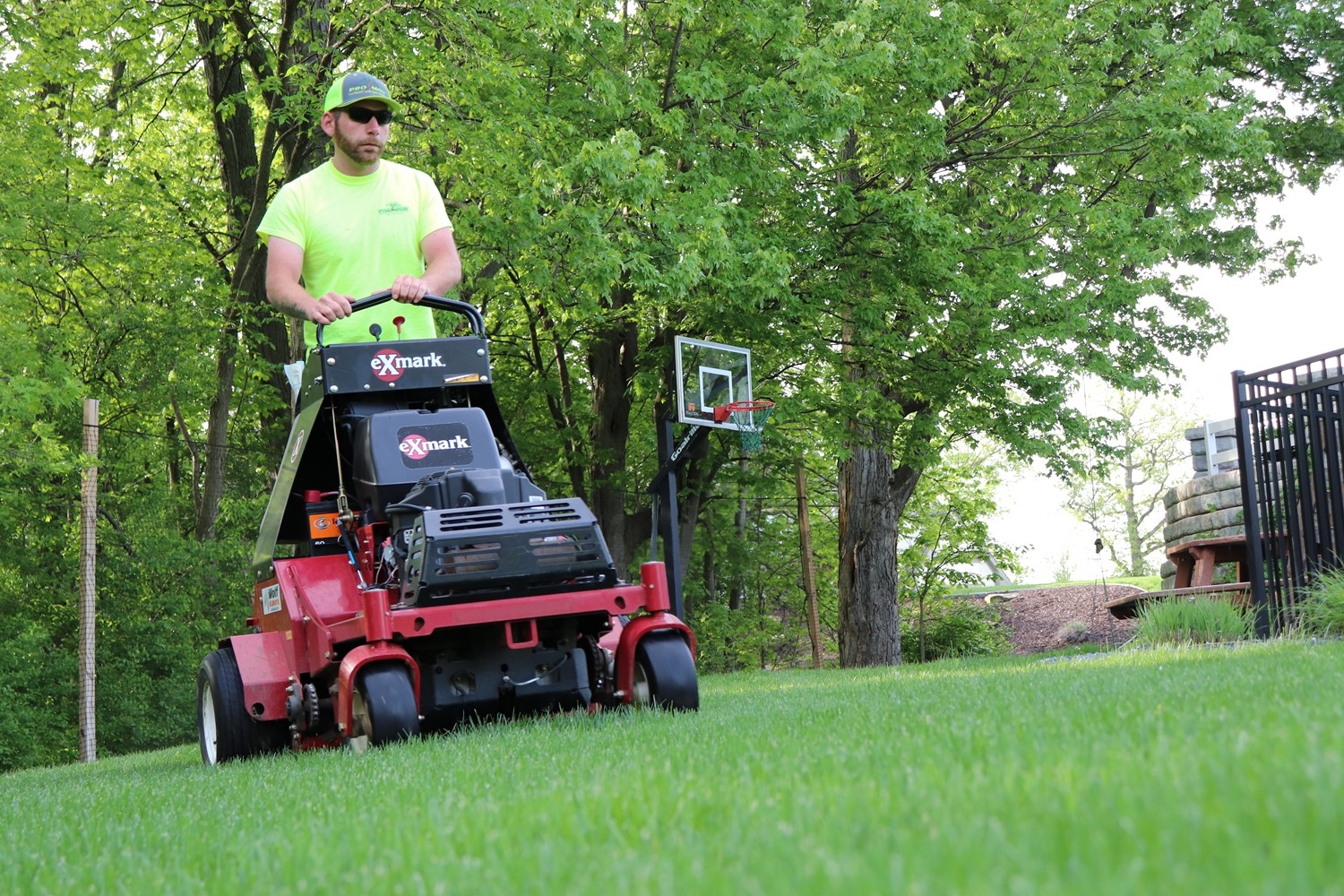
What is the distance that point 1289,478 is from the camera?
11.4 metres

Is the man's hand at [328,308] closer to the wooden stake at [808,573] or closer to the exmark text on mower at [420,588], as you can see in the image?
the exmark text on mower at [420,588]

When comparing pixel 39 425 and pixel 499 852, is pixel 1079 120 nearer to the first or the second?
pixel 39 425

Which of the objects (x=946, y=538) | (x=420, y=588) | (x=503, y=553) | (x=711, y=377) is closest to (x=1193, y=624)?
(x=503, y=553)

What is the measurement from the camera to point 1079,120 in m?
17.5

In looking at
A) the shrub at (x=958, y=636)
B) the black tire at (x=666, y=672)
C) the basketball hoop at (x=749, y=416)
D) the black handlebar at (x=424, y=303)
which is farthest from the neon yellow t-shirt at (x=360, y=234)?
the shrub at (x=958, y=636)

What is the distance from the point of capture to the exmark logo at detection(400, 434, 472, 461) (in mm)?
6320

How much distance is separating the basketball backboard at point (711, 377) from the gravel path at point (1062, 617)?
1111cm

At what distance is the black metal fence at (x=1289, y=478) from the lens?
11062 mm

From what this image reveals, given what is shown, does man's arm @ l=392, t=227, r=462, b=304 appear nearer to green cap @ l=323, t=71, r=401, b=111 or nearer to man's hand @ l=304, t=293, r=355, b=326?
man's hand @ l=304, t=293, r=355, b=326

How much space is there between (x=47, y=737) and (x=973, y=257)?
1434 cm

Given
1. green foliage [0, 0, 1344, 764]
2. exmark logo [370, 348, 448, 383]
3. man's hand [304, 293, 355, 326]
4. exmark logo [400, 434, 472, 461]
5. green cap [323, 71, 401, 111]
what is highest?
green foliage [0, 0, 1344, 764]

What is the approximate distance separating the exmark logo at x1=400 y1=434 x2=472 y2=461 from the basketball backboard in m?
10.2

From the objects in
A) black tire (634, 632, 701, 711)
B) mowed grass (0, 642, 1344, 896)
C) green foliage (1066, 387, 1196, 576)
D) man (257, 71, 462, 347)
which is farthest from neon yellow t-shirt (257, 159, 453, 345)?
green foliage (1066, 387, 1196, 576)

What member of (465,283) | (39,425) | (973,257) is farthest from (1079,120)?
(39,425)
